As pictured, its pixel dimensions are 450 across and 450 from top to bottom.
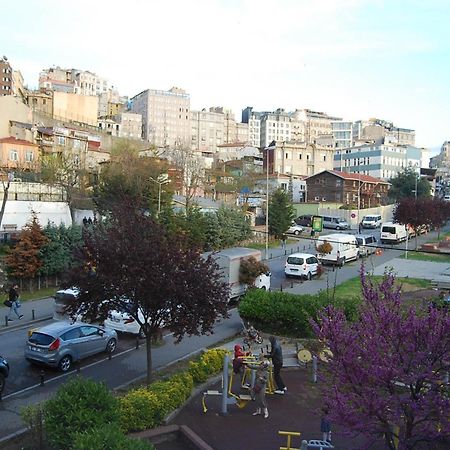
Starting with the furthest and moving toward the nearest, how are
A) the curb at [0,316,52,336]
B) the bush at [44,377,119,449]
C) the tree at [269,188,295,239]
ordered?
the tree at [269,188,295,239], the curb at [0,316,52,336], the bush at [44,377,119,449]

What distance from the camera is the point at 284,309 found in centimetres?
1891

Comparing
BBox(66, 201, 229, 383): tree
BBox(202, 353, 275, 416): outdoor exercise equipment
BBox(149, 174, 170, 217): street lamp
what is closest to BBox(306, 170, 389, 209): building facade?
BBox(149, 174, 170, 217): street lamp

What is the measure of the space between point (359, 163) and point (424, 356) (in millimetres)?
110882

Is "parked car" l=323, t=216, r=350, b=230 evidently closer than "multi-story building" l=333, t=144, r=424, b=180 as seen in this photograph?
Yes

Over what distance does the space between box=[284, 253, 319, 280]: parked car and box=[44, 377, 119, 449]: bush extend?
79.1ft

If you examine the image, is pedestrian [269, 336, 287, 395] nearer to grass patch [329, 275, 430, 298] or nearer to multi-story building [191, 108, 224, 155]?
grass patch [329, 275, 430, 298]

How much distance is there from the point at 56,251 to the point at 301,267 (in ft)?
47.9

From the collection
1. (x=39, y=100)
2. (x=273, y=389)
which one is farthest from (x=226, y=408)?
(x=39, y=100)

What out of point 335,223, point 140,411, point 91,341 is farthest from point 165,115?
point 140,411

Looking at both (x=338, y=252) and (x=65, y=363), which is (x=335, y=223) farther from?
(x=65, y=363)

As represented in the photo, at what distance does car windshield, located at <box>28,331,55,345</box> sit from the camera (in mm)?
15552

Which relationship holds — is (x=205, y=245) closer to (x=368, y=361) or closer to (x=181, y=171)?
(x=181, y=171)

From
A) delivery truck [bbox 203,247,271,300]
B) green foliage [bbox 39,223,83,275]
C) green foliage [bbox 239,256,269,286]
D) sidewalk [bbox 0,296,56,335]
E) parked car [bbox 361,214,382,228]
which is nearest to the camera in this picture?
sidewalk [bbox 0,296,56,335]

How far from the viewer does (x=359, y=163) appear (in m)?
114
